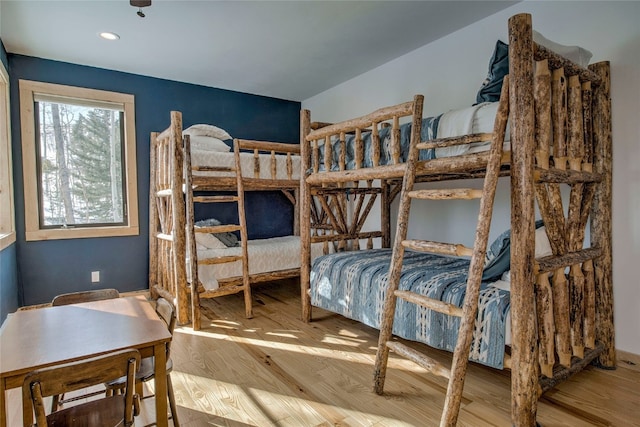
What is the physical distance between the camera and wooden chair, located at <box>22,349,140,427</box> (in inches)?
38.8

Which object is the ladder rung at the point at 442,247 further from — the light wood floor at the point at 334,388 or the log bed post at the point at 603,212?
the log bed post at the point at 603,212

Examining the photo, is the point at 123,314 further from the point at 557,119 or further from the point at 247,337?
the point at 557,119

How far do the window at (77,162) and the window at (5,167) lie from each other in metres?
0.16

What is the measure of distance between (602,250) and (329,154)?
191 cm

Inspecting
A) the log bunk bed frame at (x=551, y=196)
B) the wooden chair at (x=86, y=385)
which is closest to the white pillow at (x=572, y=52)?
the log bunk bed frame at (x=551, y=196)

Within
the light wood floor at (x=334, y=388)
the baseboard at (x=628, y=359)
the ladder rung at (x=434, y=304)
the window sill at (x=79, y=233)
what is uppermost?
the window sill at (x=79, y=233)

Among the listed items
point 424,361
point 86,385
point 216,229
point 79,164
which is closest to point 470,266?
point 424,361

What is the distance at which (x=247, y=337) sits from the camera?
2773 mm

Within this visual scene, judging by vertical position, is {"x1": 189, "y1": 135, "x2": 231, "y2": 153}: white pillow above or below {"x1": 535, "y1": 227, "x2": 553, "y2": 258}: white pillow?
above

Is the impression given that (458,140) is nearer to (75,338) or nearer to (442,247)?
(442,247)

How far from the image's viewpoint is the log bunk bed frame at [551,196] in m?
1.57

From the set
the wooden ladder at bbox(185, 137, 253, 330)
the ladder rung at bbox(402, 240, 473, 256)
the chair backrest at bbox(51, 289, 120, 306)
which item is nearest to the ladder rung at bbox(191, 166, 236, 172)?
the wooden ladder at bbox(185, 137, 253, 330)

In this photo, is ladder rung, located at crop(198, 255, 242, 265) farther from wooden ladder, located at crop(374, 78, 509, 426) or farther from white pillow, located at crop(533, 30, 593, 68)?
white pillow, located at crop(533, 30, 593, 68)

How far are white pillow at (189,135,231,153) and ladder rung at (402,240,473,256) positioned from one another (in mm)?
2444
